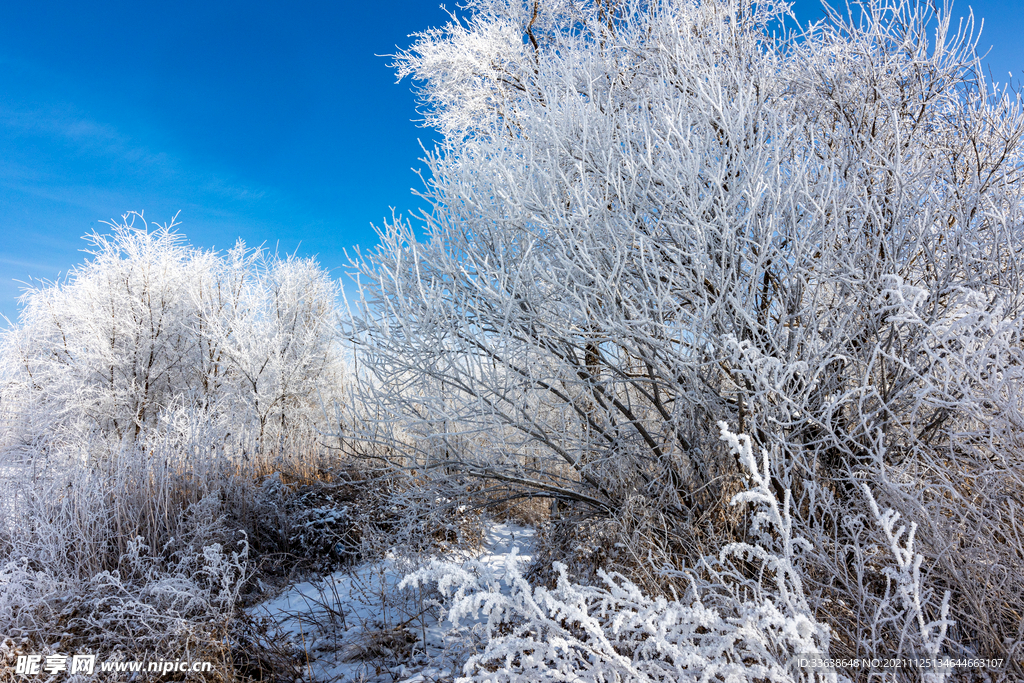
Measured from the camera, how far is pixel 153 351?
12680 mm

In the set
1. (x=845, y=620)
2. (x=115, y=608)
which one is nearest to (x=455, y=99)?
(x=115, y=608)

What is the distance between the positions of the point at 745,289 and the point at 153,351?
1361 centimetres

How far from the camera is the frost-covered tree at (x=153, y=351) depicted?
1198 centimetres

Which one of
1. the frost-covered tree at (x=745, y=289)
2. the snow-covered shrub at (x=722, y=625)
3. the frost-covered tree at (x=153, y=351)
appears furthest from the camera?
the frost-covered tree at (x=153, y=351)

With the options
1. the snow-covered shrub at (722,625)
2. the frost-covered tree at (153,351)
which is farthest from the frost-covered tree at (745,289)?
the frost-covered tree at (153,351)

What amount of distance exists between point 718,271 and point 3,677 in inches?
220

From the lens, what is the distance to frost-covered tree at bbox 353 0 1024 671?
11.5 feet

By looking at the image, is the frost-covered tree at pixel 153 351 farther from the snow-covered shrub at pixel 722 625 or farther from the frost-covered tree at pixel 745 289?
the snow-covered shrub at pixel 722 625

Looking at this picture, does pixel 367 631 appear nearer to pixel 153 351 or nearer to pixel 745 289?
pixel 745 289

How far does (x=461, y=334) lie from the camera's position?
4.48m

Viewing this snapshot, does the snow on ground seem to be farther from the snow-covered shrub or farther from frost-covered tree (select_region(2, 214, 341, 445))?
frost-covered tree (select_region(2, 214, 341, 445))

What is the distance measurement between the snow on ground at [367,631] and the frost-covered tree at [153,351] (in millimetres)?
7279

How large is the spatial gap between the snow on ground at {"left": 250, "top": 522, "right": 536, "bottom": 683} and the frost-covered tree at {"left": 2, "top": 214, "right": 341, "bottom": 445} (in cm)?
728

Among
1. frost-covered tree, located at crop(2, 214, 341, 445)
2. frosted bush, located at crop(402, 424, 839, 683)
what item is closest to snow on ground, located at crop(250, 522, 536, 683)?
frosted bush, located at crop(402, 424, 839, 683)
